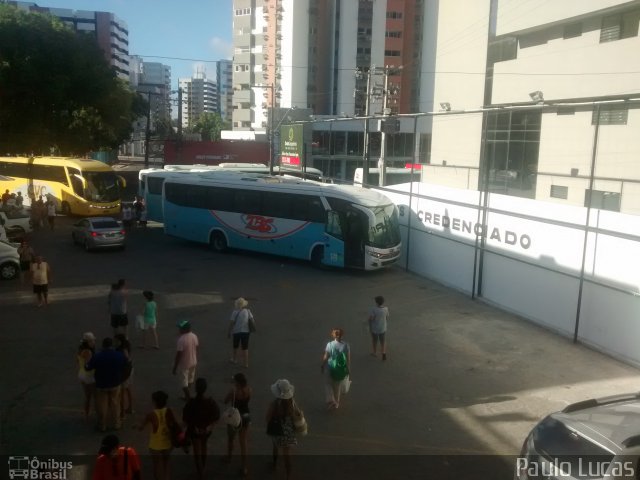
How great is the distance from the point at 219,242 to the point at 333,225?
5.97 meters

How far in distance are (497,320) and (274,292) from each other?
21.1 ft

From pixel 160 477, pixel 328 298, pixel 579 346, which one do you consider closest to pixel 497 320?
pixel 579 346

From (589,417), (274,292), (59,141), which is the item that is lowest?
(274,292)

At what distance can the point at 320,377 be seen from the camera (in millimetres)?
11648

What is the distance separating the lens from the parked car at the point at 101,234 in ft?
79.0

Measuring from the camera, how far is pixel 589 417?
6.90 meters

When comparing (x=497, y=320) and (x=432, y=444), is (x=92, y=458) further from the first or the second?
(x=497, y=320)

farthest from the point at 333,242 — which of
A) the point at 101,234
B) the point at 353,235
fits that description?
the point at 101,234

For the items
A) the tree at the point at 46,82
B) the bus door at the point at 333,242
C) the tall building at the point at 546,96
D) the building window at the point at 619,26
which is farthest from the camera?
the tree at the point at 46,82

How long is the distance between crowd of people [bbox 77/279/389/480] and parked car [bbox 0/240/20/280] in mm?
10347

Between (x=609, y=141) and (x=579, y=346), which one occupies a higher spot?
(x=609, y=141)

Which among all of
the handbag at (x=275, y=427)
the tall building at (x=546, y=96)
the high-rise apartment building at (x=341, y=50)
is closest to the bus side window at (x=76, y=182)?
the tall building at (x=546, y=96)

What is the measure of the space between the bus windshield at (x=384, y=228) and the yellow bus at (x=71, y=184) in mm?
18472

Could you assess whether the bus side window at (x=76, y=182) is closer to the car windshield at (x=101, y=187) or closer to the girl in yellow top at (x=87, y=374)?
the car windshield at (x=101, y=187)
